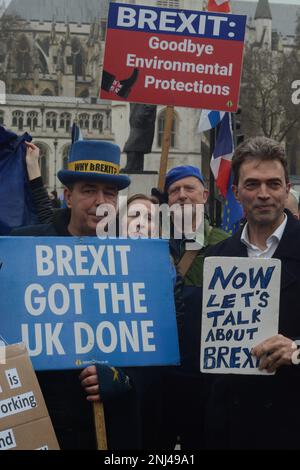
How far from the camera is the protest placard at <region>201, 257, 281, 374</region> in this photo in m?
3.22

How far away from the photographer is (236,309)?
3264 millimetres

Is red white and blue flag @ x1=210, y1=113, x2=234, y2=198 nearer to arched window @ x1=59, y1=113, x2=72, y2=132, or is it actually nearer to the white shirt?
the white shirt

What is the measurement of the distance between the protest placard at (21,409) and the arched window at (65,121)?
70923 millimetres

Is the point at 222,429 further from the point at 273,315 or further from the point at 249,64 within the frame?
the point at 249,64

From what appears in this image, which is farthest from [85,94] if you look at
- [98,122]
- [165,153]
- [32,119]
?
[165,153]

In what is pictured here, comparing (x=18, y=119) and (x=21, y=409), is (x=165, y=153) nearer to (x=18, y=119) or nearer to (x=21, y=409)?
(x=21, y=409)

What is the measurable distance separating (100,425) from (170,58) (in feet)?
10.3

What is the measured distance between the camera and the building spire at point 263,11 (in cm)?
8162

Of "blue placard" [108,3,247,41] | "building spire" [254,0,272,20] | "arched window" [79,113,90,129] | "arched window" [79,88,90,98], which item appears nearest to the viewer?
"blue placard" [108,3,247,41]

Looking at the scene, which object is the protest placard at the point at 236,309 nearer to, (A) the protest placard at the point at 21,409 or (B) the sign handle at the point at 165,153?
(A) the protest placard at the point at 21,409

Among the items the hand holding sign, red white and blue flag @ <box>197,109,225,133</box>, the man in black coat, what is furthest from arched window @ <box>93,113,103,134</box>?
the hand holding sign

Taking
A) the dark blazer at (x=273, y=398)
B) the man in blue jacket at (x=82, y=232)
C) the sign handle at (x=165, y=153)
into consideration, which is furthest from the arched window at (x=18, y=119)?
the dark blazer at (x=273, y=398)

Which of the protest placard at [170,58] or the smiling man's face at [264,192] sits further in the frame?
the protest placard at [170,58]

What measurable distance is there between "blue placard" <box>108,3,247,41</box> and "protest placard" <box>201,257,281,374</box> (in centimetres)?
286
